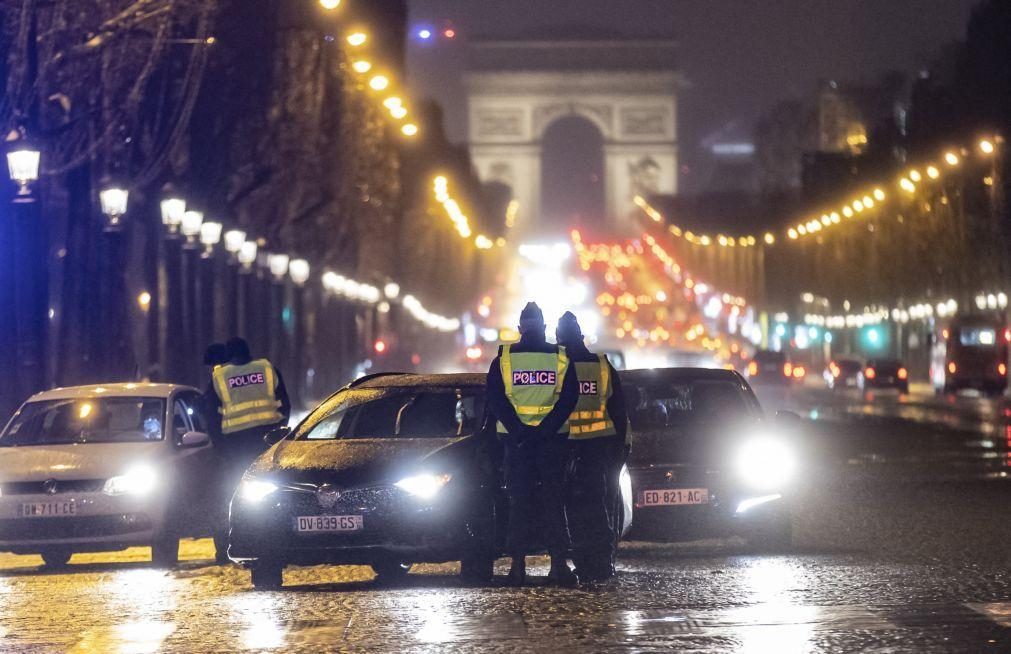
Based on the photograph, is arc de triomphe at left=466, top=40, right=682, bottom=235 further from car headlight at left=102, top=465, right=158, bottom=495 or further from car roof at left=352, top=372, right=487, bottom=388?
car roof at left=352, top=372, right=487, bottom=388

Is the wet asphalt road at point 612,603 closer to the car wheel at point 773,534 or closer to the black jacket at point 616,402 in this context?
the car wheel at point 773,534

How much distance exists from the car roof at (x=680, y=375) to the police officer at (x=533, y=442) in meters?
2.92

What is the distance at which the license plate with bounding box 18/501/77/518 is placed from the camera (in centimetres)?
1455

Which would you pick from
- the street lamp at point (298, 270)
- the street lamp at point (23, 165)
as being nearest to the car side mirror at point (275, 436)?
the street lamp at point (23, 165)

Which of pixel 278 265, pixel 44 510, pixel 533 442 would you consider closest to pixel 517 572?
pixel 533 442

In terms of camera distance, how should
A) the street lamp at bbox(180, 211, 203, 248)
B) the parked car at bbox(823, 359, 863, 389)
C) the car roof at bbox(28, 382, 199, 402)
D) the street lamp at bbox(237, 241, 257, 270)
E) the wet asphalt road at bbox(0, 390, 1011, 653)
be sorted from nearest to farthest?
the wet asphalt road at bbox(0, 390, 1011, 653) < the car roof at bbox(28, 382, 199, 402) < the street lamp at bbox(180, 211, 203, 248) < the street lamp at bbox(237, 241, 257, 270) < the parked car at bbox(823, 359, 863, 389)

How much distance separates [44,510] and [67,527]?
0.18m

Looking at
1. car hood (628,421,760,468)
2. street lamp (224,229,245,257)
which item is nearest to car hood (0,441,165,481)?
car hood (628,421,760,468)

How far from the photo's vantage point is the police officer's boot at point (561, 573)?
1272 centimetres

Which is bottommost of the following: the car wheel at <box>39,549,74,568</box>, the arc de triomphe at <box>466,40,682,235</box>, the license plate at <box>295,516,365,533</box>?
the car wheel at <box>39,549,74,568</box>

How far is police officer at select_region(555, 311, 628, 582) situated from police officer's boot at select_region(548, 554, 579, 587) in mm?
101

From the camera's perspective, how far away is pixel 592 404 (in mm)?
12922

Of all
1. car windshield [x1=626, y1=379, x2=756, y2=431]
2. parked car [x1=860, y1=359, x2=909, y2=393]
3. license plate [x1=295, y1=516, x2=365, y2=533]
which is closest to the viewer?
license plate [x1=295, y1=516, x2=365, y2=533]

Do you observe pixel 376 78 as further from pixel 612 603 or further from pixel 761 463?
pixel 612 603
